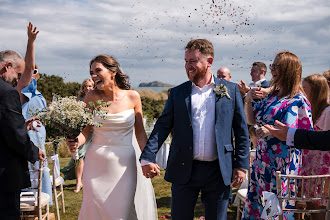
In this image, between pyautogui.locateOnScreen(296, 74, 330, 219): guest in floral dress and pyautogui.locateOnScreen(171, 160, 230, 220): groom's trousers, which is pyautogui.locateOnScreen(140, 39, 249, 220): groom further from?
pyautogui.locateOnScreen(296, 74, 330, 219): guest in floral dress

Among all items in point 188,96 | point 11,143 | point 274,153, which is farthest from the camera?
point 274,153

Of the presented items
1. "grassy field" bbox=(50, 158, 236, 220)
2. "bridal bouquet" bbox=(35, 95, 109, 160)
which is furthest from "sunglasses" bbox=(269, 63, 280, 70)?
"grassy field" bbox=(50, 158, 236, 220)

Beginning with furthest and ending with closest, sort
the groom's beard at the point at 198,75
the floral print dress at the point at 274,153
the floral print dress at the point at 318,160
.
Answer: the floral print dress at the point at 318,160 < the floral print dress at the point at 274,153 < the groom's beard at the point at 198,75

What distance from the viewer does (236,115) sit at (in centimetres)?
376

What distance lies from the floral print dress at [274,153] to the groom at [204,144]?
1.64ft

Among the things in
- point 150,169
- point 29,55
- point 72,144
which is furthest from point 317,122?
point 29,55

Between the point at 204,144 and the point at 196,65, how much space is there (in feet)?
2.55

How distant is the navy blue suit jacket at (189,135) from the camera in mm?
3627

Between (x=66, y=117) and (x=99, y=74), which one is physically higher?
(x=99, y=74)

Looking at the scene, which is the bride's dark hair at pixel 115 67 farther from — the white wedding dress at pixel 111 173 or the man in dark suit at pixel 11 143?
the man in dark suit at pixel 11 143

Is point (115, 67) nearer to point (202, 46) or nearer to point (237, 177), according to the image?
point (202, 46)

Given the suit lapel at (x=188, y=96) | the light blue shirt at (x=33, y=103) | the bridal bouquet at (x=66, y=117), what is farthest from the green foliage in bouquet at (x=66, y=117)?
the light blue shirt at (x=33, y=103)

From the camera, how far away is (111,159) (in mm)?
4406

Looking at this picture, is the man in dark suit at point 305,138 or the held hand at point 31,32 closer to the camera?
the man in dark suit at point 305,138
